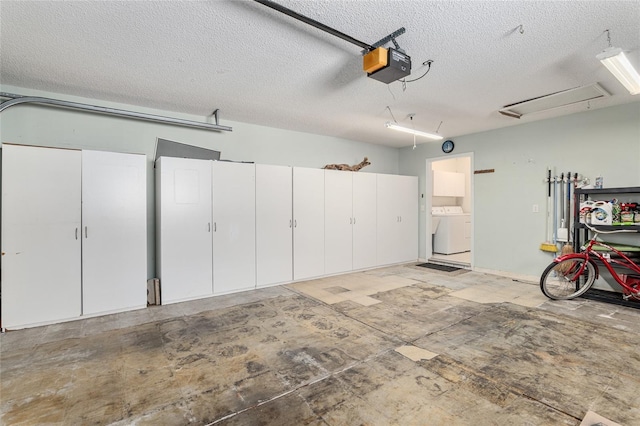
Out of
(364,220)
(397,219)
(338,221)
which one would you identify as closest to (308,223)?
(338,221)

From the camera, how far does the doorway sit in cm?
673

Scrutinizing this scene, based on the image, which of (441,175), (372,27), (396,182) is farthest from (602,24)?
(441,175)

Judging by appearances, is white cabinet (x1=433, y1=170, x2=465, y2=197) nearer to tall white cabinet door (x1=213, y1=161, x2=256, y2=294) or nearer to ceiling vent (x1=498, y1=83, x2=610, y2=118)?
ceiling vent (x1=498, y1=83, x2=610, y2=118)

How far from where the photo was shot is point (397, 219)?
21.2 ft

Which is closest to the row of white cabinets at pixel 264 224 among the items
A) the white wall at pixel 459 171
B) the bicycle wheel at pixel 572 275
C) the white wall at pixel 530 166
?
the white wall at pixel 530 166

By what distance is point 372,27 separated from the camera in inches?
92.0

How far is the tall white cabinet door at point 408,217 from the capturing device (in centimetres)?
653

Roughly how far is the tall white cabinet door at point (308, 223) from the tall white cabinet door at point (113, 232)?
2.24m

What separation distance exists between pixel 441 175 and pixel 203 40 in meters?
6.43

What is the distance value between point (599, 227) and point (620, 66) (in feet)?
8.15

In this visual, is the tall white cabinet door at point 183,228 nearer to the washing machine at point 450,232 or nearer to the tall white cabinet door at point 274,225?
the tall white cabinet door at point 274,225

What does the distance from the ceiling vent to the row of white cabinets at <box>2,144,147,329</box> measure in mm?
5097

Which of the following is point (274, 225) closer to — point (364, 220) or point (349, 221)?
point (349, 221)

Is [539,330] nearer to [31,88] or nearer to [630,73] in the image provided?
[630,73]
